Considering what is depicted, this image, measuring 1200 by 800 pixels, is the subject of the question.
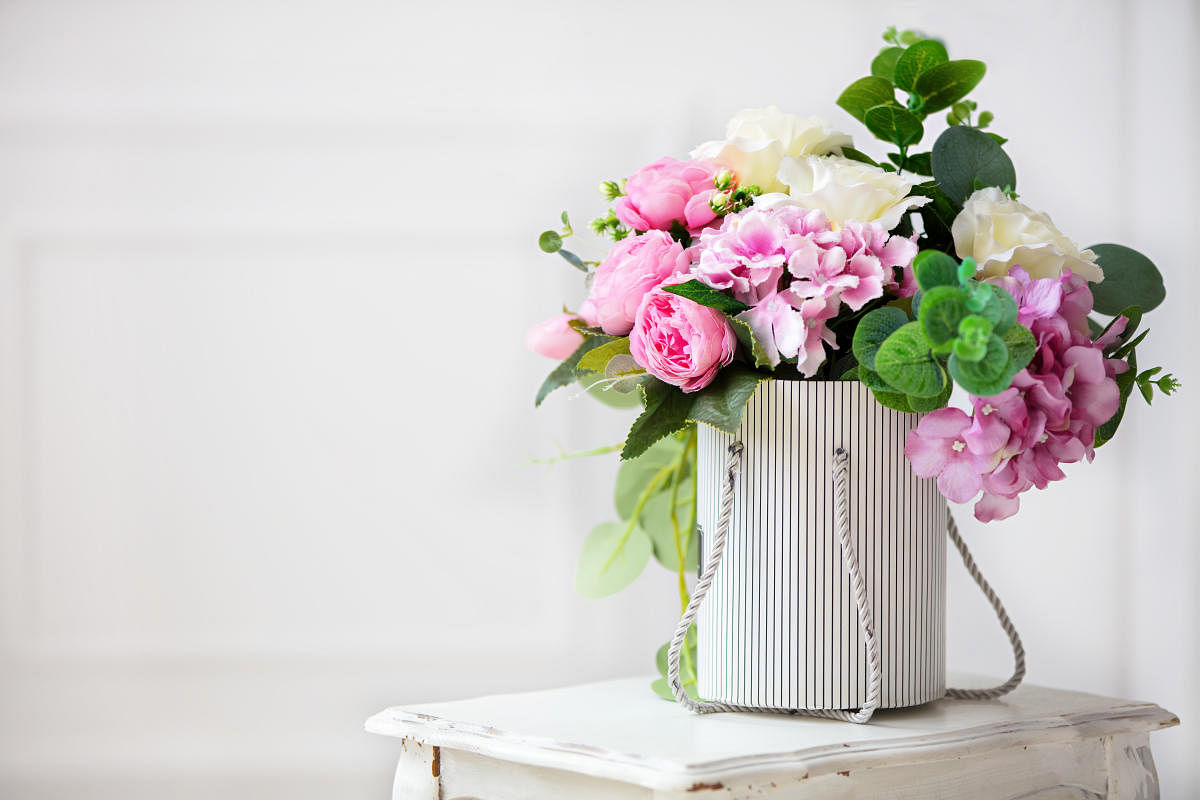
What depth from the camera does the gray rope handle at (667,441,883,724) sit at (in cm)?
71

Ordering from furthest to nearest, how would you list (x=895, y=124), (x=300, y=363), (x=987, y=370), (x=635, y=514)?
(x=300, y=363)
(x=635, y=514)
(x=895, y=124)
(x=987, y=370)

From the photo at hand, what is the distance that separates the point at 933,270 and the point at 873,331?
0.06 meters

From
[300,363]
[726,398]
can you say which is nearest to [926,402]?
[726,398]

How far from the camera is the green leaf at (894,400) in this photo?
0.67 metres

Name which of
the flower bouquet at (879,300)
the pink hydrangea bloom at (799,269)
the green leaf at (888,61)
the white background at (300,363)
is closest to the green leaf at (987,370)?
the flower bouquet at (879,300)

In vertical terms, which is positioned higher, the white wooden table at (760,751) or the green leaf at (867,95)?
the green leaf at (867,95)

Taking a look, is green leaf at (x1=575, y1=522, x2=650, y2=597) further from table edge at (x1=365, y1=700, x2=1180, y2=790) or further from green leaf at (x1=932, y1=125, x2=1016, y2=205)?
green leaf at (x1=932, y1=125, x2=1016, y2=205)

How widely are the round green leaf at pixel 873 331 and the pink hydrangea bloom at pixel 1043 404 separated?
0.19 feet

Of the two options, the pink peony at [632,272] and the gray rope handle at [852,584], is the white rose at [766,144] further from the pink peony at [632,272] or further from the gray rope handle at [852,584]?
the gray rope handle at [852,584]

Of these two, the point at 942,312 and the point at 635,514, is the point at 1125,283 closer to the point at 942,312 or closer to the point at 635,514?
the point at 942,312

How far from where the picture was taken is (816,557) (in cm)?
72

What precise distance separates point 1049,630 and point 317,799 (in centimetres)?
98

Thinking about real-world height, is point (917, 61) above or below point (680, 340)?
above

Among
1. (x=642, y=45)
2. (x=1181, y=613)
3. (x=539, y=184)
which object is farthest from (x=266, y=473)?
(x=1181, y=613)
